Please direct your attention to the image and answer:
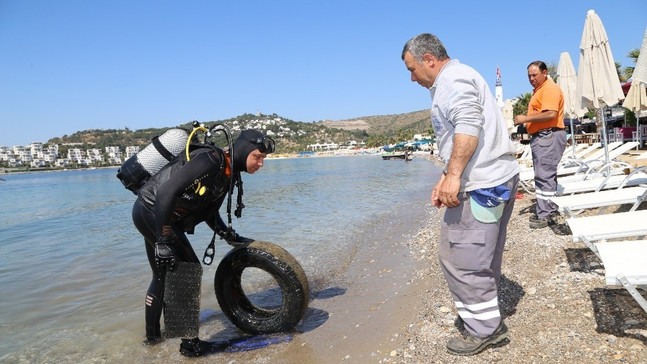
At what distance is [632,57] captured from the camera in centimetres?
2711

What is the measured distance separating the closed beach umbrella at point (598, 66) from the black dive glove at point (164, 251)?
24.4 feet

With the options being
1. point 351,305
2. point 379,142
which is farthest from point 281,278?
point 379,142

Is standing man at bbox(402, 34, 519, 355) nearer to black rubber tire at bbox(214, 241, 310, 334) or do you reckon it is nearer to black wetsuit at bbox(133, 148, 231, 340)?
black rubber tire at bbox(214, 241, 310, 334)

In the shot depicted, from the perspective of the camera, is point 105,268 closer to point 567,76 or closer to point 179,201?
point 179,201

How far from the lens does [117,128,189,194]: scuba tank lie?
3.50 metres

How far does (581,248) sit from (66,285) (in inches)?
278

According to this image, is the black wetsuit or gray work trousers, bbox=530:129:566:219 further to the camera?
gray work trousers, bbox=530:129:566:219

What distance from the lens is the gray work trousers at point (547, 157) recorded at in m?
5.46

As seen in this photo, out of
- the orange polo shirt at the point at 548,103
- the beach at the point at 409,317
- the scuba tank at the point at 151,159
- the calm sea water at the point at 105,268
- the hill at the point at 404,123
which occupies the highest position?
the hill at the point at 404,123

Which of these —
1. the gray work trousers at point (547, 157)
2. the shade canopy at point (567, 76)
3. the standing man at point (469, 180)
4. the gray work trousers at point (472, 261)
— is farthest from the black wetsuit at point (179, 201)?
the shade canopy at point (567, 76)

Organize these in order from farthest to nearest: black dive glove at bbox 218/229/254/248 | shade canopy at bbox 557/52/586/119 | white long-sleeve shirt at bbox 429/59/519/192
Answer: shade canopy at bbox 557/52/586/119, black dive glove at bbox 218/229/254/248, white long-sleeve shirt at bbox 429/59/519/192

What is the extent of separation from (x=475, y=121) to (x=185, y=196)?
2126 mm

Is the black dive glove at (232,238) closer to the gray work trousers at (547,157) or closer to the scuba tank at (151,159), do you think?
the scuba tank at (151,159)

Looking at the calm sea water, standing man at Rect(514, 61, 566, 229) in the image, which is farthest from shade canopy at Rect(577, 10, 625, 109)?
the calm sea water
